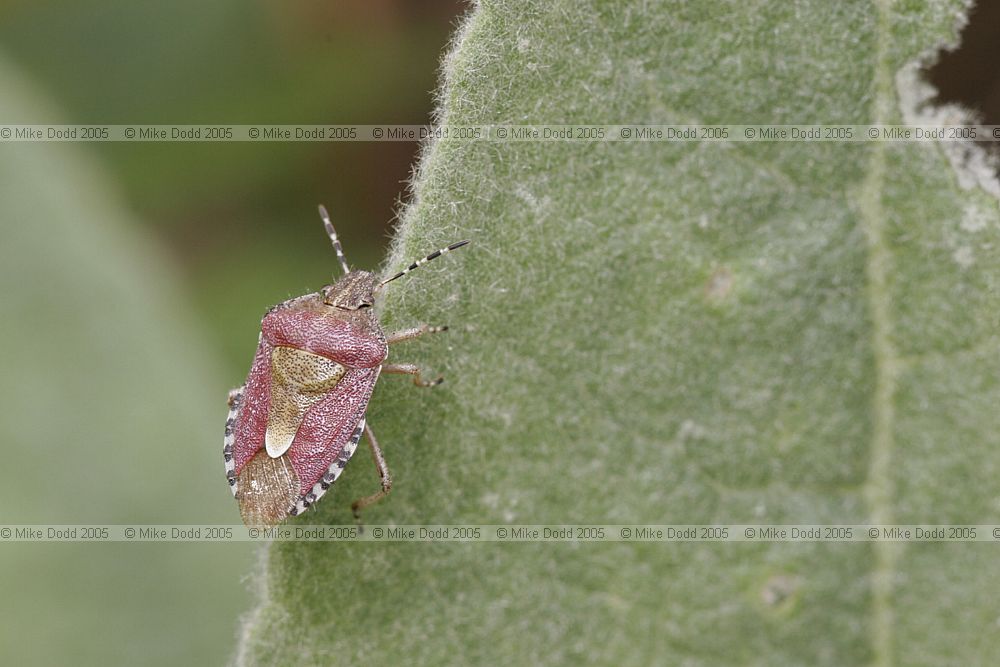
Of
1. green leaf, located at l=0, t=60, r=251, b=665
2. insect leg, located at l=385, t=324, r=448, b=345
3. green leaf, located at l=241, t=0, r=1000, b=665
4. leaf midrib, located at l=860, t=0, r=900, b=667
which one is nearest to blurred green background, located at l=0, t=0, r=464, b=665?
green leaf, located at l=0, t=60, r=251, b=665

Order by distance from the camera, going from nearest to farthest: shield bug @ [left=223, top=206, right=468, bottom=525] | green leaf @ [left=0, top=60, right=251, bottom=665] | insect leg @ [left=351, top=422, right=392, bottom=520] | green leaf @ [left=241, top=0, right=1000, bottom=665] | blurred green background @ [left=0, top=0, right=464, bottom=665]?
green leaf @ [left=241, top=0, right=1000, bottom=665], insect leg @ [left=351, top=422, right=392, bottom=520], shield bug @ [left=223, top=206, right=468, bottom=525], green leaf @ [left=0, top=60, right=251, bottom=665], blurred green background @ [left=0, top=0, right=464, bottom=665]

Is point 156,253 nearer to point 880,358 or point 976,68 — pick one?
point 880,358

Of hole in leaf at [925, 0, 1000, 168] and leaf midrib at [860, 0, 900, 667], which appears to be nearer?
leaf midrib at [860, 0, 900, 667]

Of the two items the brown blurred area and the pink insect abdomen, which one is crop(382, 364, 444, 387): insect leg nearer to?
the pink insect abdomen

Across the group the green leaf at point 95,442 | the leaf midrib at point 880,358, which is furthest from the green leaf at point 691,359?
the green leaf at point 95,442

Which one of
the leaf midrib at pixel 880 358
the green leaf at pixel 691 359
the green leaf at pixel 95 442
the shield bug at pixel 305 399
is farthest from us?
the green leaf at pixel 95 442

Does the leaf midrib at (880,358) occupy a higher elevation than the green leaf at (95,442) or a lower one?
lower

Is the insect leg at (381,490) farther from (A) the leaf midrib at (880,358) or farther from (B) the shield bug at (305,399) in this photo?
(A) the leaf midrib at (880,358)
